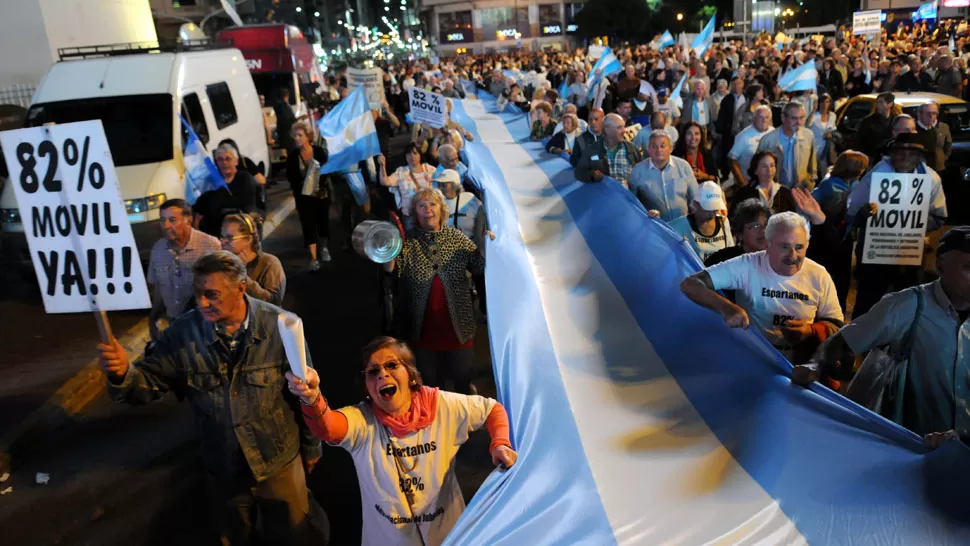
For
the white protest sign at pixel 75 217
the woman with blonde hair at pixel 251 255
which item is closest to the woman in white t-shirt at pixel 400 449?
the white protest sign at pixel 75 217

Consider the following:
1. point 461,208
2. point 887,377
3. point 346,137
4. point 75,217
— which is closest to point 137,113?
point 346,137

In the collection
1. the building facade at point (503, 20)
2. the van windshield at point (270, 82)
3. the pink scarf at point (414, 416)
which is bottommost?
the pink scarf at point (414, 416)

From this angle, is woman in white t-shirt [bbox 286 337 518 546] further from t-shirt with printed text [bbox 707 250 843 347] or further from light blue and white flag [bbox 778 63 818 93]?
light blue and white flag [bbox 778 63 818 93]

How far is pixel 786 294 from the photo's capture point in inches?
168

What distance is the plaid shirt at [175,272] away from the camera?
512 centimetres

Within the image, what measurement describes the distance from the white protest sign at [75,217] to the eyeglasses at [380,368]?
134 centimetres

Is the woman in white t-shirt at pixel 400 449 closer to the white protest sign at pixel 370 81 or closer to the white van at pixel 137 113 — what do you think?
the white van at pixel 137 113

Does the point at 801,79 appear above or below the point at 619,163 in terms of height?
above

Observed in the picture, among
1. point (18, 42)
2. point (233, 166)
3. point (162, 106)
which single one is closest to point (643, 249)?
point (233, 166)

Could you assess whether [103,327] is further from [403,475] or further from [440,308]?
[440,308]

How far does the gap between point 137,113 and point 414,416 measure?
28.0ft

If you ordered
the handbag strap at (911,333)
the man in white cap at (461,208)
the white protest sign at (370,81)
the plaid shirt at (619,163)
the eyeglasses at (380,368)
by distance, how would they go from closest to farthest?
the eyeglasses at (380,368) → the handbag strap at (911,333) → the man in white cap at (461,208) → the plaid shirt at (619,163) → the white protest sign at (370,81)

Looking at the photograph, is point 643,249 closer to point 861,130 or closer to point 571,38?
point 861,130

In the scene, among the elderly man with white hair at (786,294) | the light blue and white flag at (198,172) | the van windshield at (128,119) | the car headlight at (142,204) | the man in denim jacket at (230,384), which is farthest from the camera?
the van windshield at (128,119)
